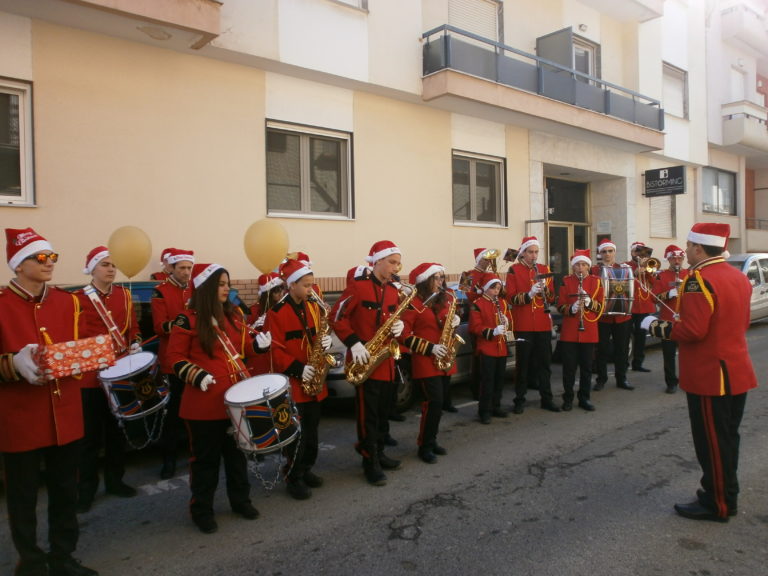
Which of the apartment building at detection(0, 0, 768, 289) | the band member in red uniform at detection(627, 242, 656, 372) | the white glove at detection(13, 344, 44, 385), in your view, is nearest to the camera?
the white glove at detection(13, 344, 44, 385)

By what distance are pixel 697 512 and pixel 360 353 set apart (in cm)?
279

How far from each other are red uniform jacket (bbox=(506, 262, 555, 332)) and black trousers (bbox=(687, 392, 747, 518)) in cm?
331

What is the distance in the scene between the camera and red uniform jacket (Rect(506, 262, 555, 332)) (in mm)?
7656

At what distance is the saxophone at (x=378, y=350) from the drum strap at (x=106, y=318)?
1978 mm

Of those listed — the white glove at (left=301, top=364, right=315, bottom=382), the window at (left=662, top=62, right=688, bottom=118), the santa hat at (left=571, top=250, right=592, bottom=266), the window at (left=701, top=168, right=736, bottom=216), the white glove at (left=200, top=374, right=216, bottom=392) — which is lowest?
the white glove at (left=301, top=364, right=315, bottom=382)

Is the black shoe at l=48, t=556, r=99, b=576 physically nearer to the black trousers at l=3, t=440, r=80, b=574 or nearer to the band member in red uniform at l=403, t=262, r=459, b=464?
the black trousers at l=3, t=440, r=80, b=574

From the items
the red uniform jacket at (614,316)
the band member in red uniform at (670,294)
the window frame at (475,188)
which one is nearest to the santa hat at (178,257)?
the red uniform jacket at (614,316)

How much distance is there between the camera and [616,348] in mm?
8898

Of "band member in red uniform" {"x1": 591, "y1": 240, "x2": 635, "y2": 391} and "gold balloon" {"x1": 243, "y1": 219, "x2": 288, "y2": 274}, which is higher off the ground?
"gold balloon" {"x1": 243, "y1": 219, "x2": 288, "y2": 274}

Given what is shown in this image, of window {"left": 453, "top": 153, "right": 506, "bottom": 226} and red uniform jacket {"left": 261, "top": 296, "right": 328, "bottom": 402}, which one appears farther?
window {"left": 453, "top": 153, "right": 506, "bottom": 226}

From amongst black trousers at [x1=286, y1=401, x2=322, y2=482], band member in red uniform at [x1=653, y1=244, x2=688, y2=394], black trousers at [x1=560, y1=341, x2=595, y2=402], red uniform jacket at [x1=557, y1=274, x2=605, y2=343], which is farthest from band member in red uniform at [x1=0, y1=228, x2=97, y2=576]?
band member in red uniform at [x1=653, y1=244, x2=688, y2=394]

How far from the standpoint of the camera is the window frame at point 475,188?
13445 millimetres

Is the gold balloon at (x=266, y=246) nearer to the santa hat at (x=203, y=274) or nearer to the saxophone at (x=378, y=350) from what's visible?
the saxophone at (x=378, y=350)

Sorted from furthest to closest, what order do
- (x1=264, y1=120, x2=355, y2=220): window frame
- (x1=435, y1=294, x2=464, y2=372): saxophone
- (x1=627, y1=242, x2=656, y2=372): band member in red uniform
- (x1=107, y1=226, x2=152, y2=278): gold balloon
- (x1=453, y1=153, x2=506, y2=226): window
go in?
(x1=453, y1=153, x2=506, y2=226): window
(x1=264, y1=120, x2=355, y2=220): window frame
(x1=627, y1=242, x2=656, y2=372): band member in red uniform
(x1=107, y1=226, x2=152, y2=278): gold balloon
(x1=435, y1=294, x2=464, y2=372): saxophone
